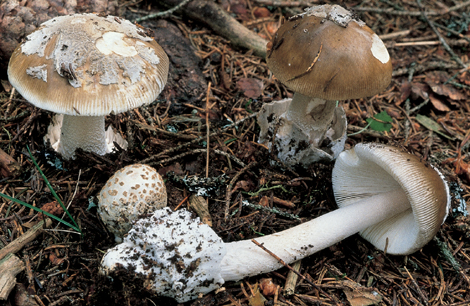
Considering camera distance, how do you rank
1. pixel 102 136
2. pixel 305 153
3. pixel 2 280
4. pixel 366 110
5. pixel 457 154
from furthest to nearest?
pixel 366 110 < pixel 457 154 < pixel 305 153 < pixel 102 136 < pixel 2 280

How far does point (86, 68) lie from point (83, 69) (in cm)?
2

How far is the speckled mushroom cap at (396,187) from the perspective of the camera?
2.40 m

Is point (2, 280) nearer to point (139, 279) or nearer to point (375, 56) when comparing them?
point (139, 279)

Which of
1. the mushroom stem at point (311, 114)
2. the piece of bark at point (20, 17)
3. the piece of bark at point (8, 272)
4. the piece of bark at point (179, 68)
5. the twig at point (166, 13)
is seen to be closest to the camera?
the piece of bark at point (8, 272)

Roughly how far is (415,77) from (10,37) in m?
4.31

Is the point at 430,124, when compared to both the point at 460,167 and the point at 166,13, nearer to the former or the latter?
the point at 460,167

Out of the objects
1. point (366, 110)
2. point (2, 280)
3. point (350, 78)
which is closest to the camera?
point (2, 280)

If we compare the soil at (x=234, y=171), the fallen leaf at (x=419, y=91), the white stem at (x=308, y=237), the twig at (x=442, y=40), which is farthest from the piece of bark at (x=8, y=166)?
the twig at (x=442, y=40)

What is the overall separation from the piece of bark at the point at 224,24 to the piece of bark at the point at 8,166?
2.50 meters

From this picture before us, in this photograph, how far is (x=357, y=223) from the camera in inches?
107

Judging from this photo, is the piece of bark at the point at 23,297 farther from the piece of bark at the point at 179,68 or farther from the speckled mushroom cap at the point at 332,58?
the speckled mushroom cap at the point at 332,58

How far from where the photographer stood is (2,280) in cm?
220

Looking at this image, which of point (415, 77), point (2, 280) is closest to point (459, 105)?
point (415, 77)

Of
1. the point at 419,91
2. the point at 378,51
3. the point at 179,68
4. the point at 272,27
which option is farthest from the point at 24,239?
the point at 419,91
